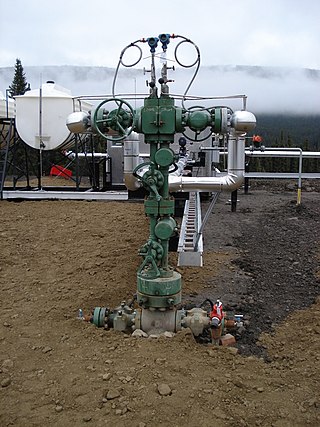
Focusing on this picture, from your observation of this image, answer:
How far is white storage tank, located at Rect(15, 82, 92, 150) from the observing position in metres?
11.0

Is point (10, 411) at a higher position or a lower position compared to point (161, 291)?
lower

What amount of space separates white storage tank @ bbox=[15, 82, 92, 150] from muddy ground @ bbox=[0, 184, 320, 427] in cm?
258

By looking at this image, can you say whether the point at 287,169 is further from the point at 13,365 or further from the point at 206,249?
the point at 13,365

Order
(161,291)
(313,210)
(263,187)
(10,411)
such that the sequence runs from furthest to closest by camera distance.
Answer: (263,187)
(313,210)
(161,291)
(10,411)

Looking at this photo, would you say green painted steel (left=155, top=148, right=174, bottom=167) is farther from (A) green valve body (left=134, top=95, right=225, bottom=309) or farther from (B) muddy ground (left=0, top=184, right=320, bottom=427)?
(B) muddy ground (left=0, top=184, right=320, bottom=427)

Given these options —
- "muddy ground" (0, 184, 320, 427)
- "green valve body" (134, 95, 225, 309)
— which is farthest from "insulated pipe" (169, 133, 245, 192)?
"muddy ground" (0, 184, 320, 427)

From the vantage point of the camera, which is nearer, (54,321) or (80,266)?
(54,321)

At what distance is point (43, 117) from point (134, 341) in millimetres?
7972

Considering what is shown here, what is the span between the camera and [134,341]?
406 centimetres

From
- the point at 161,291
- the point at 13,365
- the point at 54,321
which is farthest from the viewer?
the point at 54,321

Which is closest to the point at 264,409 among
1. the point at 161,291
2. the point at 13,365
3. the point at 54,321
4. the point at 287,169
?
the point at 161,291

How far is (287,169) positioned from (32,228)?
80.8 feet

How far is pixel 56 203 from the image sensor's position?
10656 mm

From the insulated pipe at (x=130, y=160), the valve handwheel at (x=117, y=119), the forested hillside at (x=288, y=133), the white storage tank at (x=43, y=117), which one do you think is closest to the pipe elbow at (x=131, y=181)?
the insulated pipe at (x=130, y=160)
